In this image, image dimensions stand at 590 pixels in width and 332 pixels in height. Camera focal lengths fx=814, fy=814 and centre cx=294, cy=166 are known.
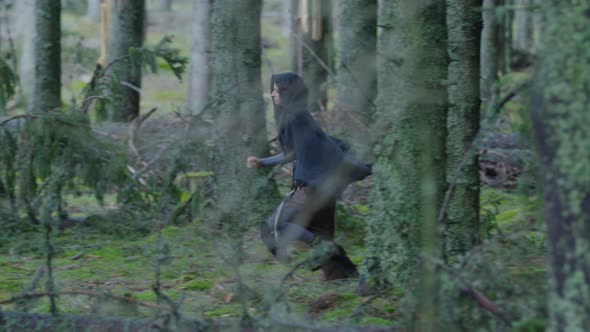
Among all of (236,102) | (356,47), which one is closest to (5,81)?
(236,102)

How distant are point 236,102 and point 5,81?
2.82m

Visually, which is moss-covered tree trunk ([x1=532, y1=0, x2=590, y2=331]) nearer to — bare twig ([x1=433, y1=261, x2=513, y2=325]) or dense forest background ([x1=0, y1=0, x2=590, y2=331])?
dense forest background ([x1=0, y1=0, x2=590, y2=331])

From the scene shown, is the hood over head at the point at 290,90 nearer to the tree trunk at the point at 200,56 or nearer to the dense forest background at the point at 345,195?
the dense forest background at the point at 345,195

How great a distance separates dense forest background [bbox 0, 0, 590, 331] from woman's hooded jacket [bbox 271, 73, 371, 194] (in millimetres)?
479

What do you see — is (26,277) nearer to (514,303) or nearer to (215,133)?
(215,133)

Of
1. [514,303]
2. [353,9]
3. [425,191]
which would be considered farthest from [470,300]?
[353,9]

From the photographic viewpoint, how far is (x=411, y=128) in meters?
5.58

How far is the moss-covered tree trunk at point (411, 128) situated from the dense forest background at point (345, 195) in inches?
0.4

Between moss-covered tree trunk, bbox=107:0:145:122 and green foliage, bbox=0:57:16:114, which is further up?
moss-covered tree trunk, bbox=107:0:145:122

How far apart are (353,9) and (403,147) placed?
278 inches

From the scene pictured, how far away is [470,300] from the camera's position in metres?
4.57

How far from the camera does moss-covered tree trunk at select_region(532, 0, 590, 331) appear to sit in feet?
12.7

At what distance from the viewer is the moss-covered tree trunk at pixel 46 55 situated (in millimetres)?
10836

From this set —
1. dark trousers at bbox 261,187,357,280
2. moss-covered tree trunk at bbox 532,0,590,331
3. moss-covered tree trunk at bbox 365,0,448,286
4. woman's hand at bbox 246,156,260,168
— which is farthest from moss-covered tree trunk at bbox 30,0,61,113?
moss-covered tree trunk at bbox 532,0,590,331
